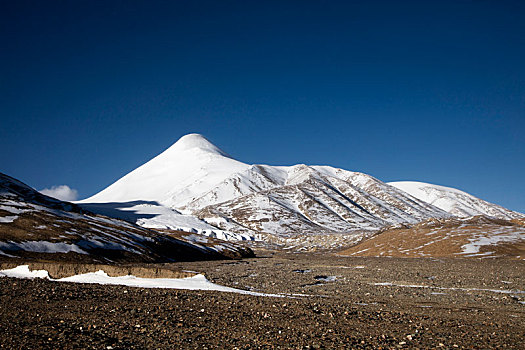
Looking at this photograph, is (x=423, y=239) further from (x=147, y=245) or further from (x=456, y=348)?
(x=456, y=348)

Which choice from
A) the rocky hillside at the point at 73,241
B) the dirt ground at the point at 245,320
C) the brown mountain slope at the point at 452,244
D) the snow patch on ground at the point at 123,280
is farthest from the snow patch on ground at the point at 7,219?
the brown mountain slope at the point at 452,244

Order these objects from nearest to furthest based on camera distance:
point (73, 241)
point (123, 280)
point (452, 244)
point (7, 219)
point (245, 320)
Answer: point (245, 320) < point (123, 280) < point (73, 241) < point (7, 219) < point (452, 244)

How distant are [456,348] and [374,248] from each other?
73269 millimetres

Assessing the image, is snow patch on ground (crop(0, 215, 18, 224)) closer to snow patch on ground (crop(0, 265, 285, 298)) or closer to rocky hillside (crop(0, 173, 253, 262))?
rocky hillside (crop(0, 173, 253, 262))

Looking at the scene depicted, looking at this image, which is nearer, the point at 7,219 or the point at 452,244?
the point at 7,219

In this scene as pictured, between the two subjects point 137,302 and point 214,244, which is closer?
point 137,302

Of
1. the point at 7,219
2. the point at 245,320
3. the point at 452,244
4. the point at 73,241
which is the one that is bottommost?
the point at 245,320

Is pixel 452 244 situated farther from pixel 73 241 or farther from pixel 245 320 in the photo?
pixel 245 320

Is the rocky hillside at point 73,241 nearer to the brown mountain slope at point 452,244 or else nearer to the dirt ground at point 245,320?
the dirt ground at point 245,320

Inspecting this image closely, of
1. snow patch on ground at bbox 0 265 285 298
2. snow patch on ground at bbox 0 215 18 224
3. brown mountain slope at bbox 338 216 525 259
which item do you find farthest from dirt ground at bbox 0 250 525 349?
brown mountain slope at bbox 338 216 525 259

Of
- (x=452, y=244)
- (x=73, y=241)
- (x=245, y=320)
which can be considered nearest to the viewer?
(x=245, y=320)

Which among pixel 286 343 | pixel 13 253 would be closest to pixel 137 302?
pixel 286 343

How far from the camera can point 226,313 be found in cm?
1597

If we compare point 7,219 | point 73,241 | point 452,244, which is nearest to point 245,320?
point 73,241
